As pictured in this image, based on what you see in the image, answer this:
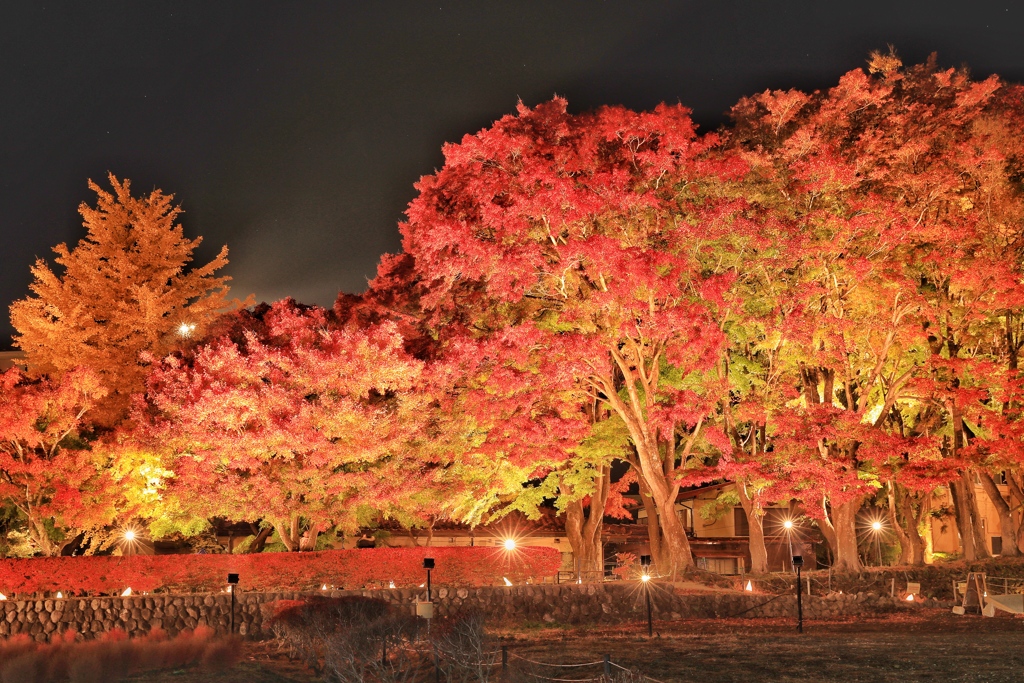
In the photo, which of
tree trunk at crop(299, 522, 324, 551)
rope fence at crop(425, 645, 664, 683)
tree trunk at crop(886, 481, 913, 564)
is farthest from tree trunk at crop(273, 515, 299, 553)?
tree trunk at crop(886, 481, 913, 564)

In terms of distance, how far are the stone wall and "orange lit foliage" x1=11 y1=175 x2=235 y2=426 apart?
6.14m

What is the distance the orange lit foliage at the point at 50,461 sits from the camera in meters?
27.7

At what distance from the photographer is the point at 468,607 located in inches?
1028

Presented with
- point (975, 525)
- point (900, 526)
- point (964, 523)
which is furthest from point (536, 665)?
point (900, 526)

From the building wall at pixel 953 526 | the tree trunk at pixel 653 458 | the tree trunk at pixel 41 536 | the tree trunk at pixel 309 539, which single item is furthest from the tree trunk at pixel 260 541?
the building wall at pixel 953 526

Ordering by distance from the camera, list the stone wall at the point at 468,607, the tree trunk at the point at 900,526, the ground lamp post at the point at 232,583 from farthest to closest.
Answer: the tree trunk at the point at 900,526 → the stone wall at the point at 468,607 → the ground lamp post at the point at 232,583

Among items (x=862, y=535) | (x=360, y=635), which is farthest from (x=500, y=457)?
(x=862, y=535)

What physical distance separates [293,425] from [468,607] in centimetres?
647

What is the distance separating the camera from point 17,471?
91.3 ft

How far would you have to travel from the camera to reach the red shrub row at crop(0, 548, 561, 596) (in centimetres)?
2767

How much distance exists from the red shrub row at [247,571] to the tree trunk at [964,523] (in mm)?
14276

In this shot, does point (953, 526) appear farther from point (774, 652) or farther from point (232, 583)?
point (232, 583)

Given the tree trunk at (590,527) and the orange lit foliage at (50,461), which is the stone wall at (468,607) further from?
the tree trunk at (590,527)

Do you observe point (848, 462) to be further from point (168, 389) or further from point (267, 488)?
point (168, 389)
